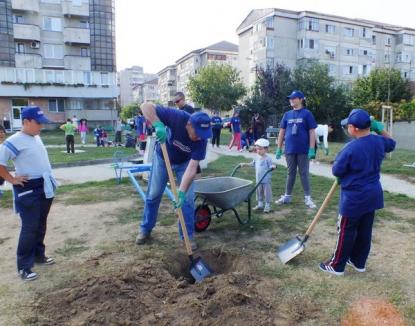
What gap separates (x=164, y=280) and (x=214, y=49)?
6470cm

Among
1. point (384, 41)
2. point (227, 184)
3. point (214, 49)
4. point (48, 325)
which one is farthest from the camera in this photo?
point (214, 49)

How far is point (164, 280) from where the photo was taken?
3.53m

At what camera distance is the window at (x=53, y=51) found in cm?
3815

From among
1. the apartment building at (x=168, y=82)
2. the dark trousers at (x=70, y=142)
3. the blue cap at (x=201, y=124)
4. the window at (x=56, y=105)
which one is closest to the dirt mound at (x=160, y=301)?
the blue cap at (x=201, y=124)

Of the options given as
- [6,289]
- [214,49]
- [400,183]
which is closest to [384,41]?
[214,49]

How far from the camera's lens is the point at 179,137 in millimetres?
4148

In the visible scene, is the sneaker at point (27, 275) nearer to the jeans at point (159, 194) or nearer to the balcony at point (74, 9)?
the jeans at point (159, 194)

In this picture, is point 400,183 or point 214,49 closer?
point 400,183

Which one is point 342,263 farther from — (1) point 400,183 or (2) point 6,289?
(1) point 400,183

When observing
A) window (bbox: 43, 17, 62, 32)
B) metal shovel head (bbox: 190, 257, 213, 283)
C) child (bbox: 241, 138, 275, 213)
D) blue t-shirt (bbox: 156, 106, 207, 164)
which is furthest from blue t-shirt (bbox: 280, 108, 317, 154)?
window (bbox: 43, 17, 62, 32)

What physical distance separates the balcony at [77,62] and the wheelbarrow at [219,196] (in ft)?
125

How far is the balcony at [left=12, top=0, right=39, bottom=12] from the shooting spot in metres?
35.7

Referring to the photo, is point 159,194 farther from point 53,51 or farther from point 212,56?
point 212,56

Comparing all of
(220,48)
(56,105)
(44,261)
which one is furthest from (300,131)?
(220,48)
